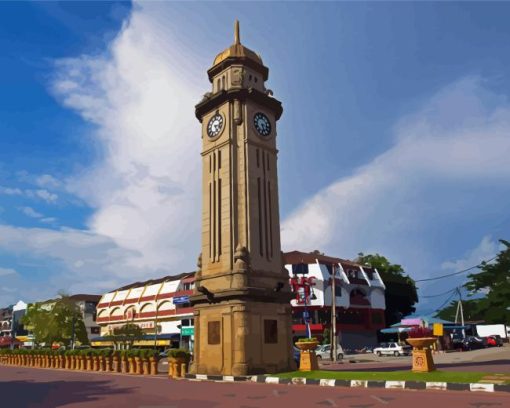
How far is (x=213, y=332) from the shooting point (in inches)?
1107

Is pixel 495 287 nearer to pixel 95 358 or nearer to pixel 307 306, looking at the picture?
pixel 307 306

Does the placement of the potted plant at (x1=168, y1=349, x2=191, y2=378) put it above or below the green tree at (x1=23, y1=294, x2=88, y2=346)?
below

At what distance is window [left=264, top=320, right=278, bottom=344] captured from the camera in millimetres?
27859

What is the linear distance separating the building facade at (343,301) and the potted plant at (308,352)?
1378 inches

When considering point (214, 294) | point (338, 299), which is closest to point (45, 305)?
point (338, 299)

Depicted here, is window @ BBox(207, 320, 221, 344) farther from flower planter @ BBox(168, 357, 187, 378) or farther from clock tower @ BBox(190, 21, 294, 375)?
flower planter @ BBox(168, 357, 187, 378)

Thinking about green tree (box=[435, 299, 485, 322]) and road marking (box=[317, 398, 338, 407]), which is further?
green tree (box=[435, 299, 485, 322])

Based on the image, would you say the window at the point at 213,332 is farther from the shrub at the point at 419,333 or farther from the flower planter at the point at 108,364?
the flower planter at the point at 108,364

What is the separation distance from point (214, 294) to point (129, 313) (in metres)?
53.6

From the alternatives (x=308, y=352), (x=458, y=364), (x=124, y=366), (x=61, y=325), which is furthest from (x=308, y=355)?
→ (x=61, y=325)

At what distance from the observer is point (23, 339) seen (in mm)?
105125

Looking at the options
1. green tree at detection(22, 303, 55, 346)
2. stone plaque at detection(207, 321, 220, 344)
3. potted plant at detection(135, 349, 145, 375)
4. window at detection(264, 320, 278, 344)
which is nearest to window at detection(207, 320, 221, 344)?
stone plaque at detection(207, 321, 220, 344)

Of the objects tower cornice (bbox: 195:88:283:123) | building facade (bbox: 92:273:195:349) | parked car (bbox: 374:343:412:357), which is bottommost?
parked car (bbox: 374:343:412:357)

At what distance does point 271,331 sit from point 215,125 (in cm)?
1337
